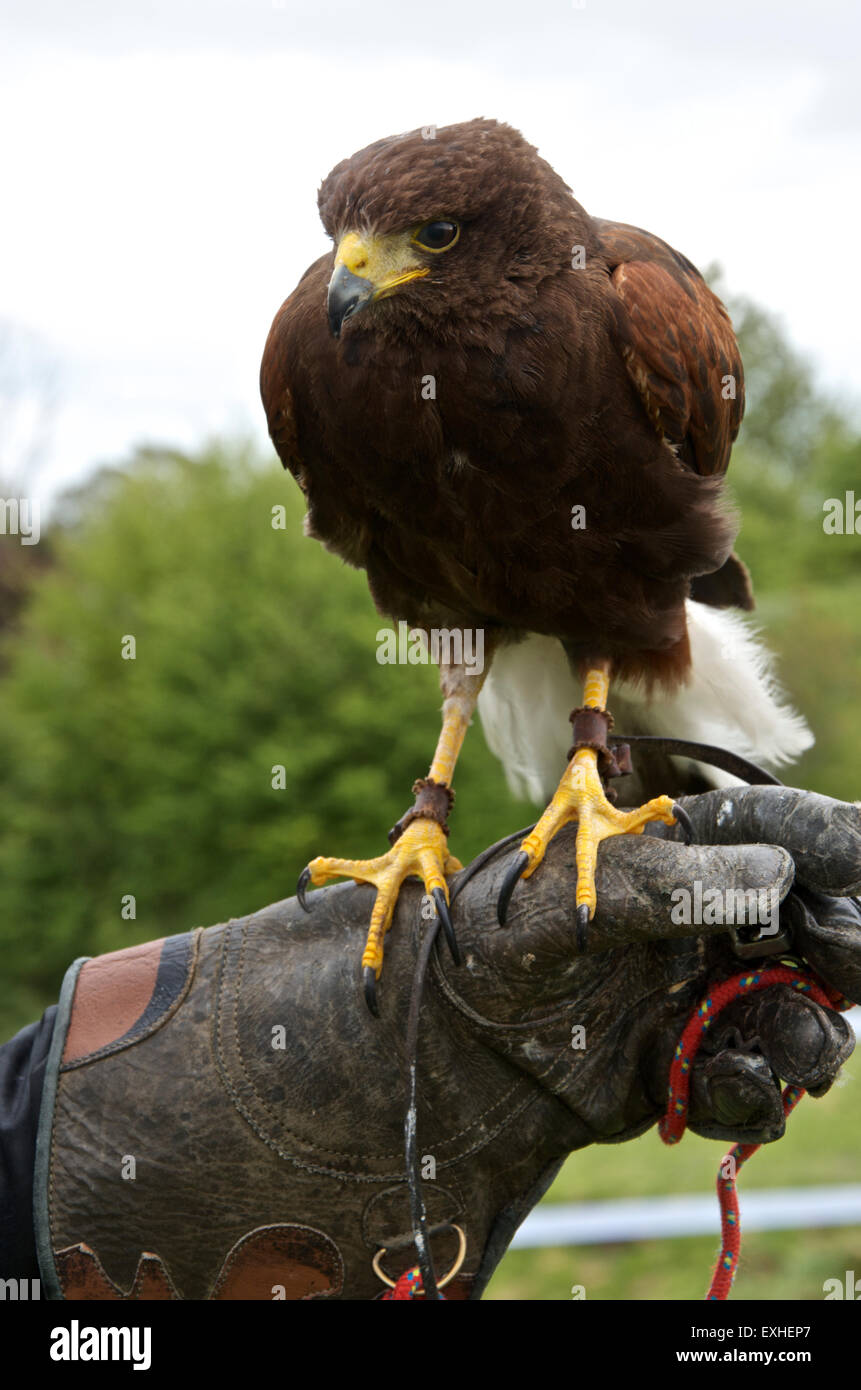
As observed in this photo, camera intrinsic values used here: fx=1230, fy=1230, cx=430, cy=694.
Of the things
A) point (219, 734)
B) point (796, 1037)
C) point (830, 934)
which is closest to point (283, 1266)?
point (796, 1037)

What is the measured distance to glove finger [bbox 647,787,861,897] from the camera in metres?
2.36

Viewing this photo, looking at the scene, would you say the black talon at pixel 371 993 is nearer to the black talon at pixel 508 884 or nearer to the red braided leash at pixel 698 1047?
the black talon at pixel 508 884

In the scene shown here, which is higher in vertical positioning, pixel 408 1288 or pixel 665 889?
pixel 665 889

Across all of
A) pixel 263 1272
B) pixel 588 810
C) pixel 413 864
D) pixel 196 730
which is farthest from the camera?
pixel 196 730

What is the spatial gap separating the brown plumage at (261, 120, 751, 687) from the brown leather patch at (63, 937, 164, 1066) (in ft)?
3.93

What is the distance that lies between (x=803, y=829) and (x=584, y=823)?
553 mm

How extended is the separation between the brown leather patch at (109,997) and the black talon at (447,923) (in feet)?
A: 2.15

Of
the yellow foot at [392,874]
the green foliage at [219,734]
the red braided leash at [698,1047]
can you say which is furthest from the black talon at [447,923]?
the green foliage at [219,734]

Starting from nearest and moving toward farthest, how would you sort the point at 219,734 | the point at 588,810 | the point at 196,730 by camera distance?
the point at 588,810 < the point at 219,734 < the point at 196,730

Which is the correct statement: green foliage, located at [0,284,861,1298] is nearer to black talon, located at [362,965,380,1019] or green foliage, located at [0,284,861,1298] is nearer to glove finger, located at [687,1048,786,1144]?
glove finger, located at [687,1048,786,1144]

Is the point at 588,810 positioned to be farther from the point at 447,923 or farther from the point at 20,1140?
the point at 20,1140

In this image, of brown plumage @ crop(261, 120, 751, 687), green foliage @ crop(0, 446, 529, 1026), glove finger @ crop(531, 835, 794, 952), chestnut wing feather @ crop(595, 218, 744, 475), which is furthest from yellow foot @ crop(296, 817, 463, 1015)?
green foliage @ crop(0, 446, 529, 1026)

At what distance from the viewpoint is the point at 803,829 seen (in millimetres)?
2404
